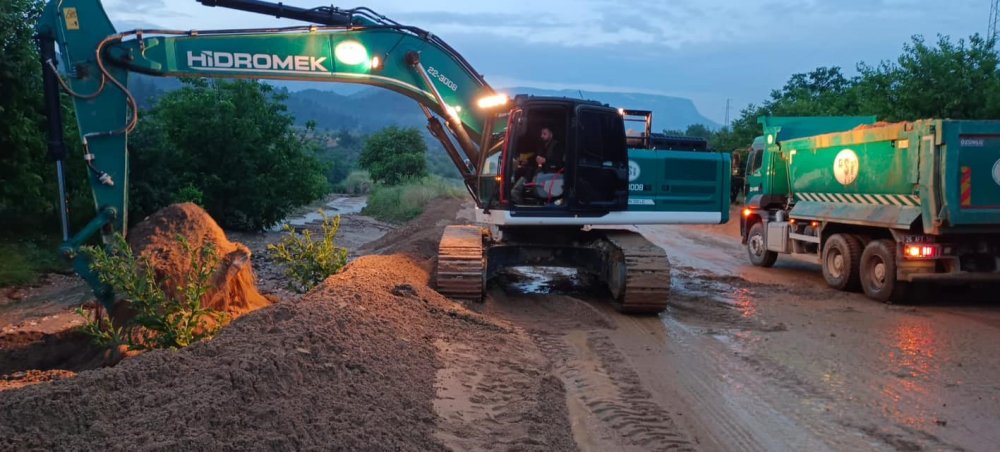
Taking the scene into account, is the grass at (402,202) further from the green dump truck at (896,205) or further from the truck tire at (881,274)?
the truck tire at (881,274)

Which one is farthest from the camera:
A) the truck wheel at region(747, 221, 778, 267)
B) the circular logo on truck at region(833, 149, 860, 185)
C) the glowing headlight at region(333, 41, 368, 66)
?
the truck wheel at region(747, 221, 778, 267)

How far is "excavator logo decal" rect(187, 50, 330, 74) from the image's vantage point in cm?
836

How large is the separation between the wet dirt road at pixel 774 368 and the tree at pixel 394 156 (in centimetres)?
3346

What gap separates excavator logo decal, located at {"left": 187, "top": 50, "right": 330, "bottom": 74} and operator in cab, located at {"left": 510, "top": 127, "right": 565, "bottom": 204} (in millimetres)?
2646

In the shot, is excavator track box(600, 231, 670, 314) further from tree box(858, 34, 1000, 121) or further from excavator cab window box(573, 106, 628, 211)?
tree box(858, 34, 1000, 121)

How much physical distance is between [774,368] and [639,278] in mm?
2360

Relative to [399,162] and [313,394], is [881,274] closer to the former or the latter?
[313,394]

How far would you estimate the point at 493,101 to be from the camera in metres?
9.54

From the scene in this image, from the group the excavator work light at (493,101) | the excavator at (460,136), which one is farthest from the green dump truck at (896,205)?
the excavator work light at (493,101)

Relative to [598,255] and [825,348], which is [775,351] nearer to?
[825,348]

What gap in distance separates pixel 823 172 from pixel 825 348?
238 inches

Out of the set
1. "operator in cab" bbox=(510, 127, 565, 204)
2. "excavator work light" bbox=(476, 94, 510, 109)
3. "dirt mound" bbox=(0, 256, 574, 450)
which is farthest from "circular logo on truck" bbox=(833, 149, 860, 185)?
"dirt mound" bbox=(0, 256, 574, 450)

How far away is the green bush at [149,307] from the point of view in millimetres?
6383

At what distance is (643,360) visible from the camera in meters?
7.09
